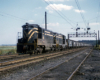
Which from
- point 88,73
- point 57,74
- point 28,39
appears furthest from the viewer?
point 28,39

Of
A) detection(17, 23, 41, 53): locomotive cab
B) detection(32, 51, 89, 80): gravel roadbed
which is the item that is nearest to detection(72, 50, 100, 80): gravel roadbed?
detection(32, 51, 89, 80): gravel roadbed

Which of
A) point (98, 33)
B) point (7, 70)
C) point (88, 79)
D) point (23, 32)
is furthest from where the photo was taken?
point (98, 33)

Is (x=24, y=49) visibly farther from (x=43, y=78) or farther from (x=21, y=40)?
(x=43, y=78)

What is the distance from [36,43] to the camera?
15.2 meters

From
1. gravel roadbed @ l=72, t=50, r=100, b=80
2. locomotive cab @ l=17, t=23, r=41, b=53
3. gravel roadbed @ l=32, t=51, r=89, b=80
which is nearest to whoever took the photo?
gravel roadbed @ l=32, t=51, r=89, b=80

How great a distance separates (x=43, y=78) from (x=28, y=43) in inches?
402

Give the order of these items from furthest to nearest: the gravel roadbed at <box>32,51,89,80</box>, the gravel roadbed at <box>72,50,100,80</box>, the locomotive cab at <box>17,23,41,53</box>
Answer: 1. the locomotive cab at <box>17,23,41,53</box>
2. the gravel roadbed at <box>72,50,100,80</box>
3. the gravel roadbed at <box>32,51,89,80</box>

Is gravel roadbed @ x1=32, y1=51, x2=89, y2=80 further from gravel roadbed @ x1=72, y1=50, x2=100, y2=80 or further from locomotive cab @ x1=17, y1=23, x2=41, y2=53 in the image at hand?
locomotive cab @ x1=17, y1=23, x2=41, y2=53

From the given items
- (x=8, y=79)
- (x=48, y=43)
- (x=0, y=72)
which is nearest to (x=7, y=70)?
(x=0, y=72)

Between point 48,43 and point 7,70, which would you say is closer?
point 7,70

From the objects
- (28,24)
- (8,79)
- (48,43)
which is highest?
(28,24)

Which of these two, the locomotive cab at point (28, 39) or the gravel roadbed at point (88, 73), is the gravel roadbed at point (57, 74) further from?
the locomotive cab at point (28, 39)

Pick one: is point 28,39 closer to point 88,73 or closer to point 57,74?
point 57,74

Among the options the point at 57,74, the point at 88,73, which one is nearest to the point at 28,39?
the point at 57,74
